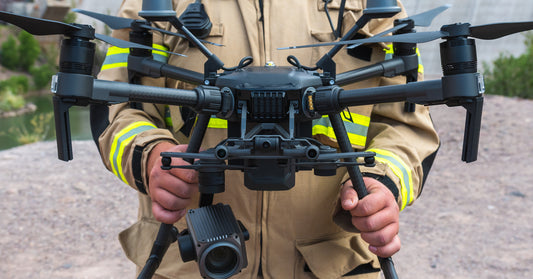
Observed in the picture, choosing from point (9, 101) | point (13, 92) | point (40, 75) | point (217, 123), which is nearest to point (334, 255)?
point (217, 123)

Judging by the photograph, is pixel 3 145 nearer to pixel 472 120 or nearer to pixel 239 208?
pixel 239 208

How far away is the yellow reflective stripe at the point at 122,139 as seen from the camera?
180 centimetres

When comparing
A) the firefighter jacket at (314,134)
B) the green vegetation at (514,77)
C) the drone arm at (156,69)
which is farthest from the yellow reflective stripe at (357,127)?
the green vegetation at (514,77)

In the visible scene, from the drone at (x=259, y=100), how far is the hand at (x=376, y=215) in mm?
30

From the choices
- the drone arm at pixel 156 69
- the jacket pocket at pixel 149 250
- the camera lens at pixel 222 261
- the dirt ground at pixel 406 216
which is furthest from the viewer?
the dirt ground at pixel 406 216

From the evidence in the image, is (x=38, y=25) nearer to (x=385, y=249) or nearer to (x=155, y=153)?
(x=155, y=153)

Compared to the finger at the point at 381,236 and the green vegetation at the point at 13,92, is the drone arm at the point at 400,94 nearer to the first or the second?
the finger at the point at 381,236

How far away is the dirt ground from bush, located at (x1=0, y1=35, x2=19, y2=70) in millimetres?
10099

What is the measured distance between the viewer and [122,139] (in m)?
1.82

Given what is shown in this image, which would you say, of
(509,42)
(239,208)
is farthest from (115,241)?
(509,42)

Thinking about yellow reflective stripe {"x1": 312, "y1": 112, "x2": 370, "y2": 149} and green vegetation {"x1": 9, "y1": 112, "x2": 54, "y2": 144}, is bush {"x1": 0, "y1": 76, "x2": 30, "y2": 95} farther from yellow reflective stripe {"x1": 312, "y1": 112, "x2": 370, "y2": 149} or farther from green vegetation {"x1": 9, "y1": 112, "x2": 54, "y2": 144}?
yellow reflective stripe {"x1": 312, "y1": 112, "x2": 370, "y2": 149}

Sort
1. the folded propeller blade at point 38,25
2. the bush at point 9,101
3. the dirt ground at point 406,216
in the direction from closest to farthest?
the folded propeller blade at point 38,25
the dirt ground at point 406,216
the bush at point 9,101

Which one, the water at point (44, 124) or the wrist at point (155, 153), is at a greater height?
the wrist at point (155, 153)

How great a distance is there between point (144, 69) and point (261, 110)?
1.86ft
